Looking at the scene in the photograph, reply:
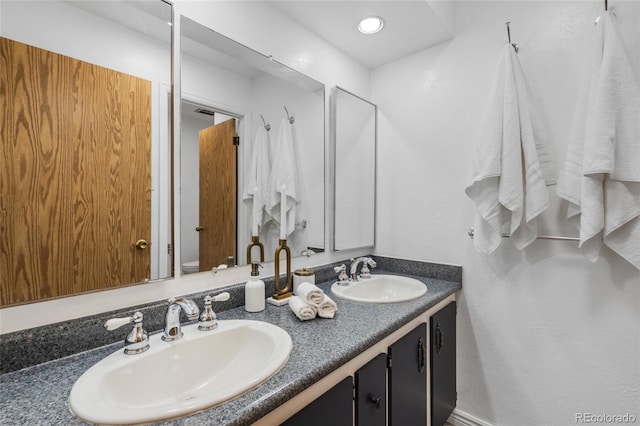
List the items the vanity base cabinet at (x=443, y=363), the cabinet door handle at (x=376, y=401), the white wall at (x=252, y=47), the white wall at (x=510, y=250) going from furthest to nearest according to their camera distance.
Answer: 1. the vanity base cabinet at (x=443, y=363)
2. the white wall at (x=510, y=250)
3. the cabinet door handle at (x=376, y=401)
4. the white wall at (x=252, y=47)

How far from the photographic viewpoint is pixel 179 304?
88 cm

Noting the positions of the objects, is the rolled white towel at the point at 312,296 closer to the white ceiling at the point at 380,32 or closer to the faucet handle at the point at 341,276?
the faucet handle at the point at 341,276

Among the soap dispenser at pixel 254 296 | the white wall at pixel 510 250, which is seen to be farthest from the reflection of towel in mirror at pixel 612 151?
the soap dispenser at pixel 254 296

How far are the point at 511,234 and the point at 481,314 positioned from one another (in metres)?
0.49

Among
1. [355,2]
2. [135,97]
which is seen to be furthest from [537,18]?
[135,97]

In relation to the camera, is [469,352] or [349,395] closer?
[349,395]

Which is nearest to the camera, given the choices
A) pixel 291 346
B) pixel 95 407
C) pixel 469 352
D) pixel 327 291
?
pixel 95 407

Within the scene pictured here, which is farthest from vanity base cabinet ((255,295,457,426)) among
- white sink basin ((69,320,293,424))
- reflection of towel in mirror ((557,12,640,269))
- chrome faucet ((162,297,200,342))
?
reflection of towel in mirror ((557,12,640,269))

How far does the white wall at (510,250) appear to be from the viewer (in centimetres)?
125

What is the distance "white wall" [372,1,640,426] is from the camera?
1247 mm

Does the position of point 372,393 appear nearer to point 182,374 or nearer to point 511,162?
point 182,374

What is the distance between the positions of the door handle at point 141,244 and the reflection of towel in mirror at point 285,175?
0.53 m

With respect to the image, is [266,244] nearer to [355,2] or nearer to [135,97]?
[135,97]

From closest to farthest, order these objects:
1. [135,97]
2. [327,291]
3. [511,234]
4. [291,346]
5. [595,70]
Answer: [291,346], [135,97], [595,70], [511,234], [327,291]
